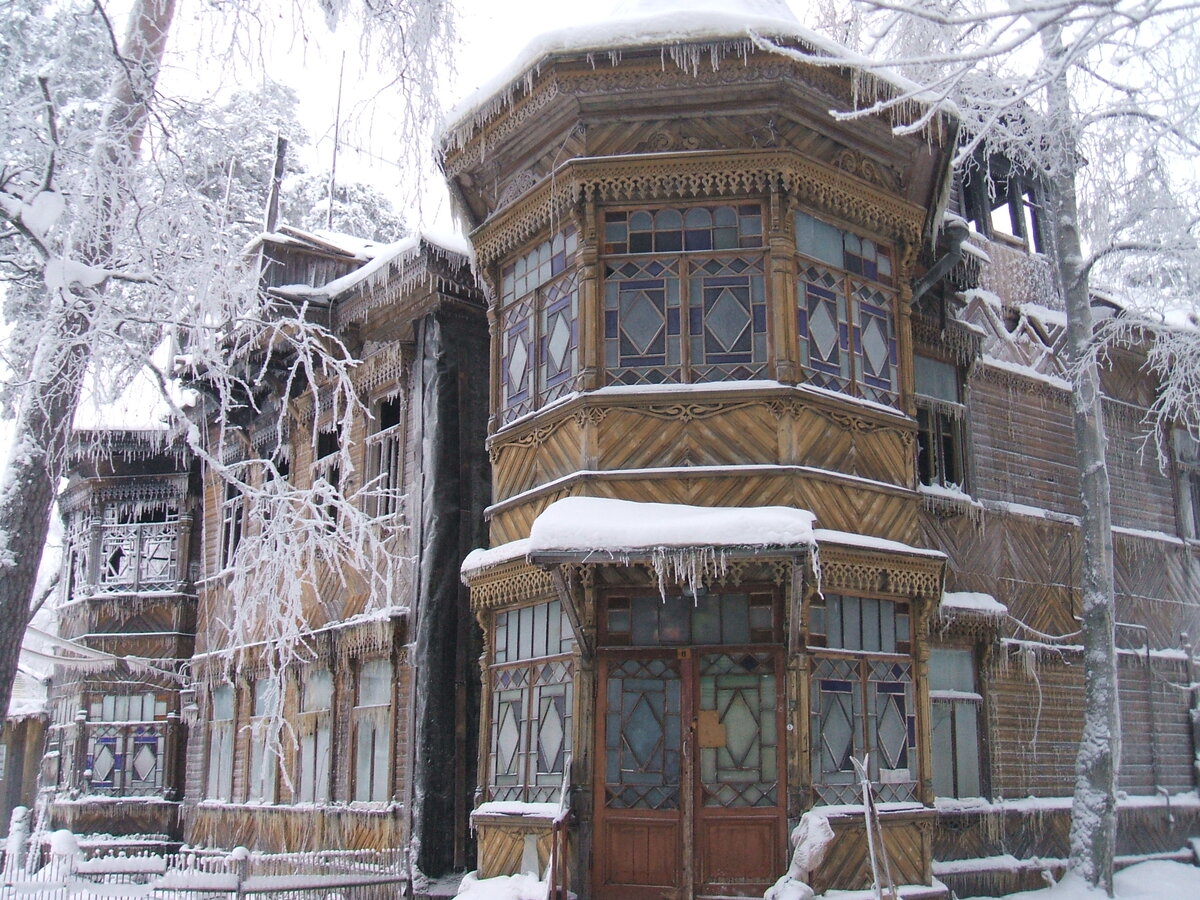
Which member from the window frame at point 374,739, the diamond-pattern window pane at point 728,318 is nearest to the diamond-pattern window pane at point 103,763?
the window frame at point 374,739

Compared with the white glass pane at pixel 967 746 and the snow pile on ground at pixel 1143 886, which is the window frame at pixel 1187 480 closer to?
the snow pile on ground at pixel 1143 886

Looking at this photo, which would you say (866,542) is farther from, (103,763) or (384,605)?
(103,763)

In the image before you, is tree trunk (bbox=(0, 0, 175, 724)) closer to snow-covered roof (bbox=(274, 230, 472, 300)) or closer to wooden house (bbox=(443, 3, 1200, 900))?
wooden house (bbox=(443, 3, 1200, 900))

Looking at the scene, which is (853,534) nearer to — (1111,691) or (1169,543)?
(1111,691)

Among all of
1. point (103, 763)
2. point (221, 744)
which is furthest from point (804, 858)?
point (103, 763)

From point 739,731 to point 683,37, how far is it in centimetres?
695

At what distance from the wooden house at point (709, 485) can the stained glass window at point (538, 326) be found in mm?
46

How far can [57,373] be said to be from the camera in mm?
7844

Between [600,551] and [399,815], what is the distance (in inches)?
251

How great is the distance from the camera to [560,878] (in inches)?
445

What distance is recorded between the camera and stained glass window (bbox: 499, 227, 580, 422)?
1295cm

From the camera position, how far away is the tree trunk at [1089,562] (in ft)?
47.9

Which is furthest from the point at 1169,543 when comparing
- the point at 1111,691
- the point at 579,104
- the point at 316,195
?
the point at 316,195

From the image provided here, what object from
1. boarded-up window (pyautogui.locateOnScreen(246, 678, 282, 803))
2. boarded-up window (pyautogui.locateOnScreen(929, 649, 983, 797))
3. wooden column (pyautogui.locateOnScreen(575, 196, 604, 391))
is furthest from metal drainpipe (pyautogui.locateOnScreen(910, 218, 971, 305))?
boarded-up window (pyautogui.locateOnScreen(246, 678, 282, 803))
